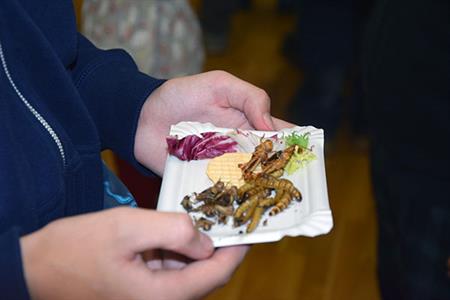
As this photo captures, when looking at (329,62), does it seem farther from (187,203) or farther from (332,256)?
(187,203)

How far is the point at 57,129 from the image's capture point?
0.71 meters

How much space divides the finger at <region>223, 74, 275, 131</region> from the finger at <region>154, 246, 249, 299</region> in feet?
0.66

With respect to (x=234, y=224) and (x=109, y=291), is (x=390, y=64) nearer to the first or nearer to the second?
(x=234, y=224)

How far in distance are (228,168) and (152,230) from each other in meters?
0.19

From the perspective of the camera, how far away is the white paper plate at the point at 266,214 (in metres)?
0.65

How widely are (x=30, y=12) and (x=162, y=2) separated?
0.82 meters

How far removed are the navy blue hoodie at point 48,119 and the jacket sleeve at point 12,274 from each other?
0.06ft

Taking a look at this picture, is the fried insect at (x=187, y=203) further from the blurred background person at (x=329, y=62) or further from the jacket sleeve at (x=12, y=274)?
the blurred background person at (x=329, y=62)

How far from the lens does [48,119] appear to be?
707 millimetres

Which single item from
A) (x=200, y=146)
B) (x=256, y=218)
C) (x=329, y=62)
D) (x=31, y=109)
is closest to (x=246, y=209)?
(x=256, y=218)

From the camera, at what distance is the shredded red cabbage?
77cm

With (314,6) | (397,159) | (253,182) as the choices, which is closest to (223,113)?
(253,182)

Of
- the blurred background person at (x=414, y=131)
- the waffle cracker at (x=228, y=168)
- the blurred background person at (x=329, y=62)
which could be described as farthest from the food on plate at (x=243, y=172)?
the blurred background person at (x=329, y=62)

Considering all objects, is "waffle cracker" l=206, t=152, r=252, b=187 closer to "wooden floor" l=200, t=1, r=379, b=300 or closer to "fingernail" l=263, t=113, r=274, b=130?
"fingernail" l=263, t=113, r=274, b=130
